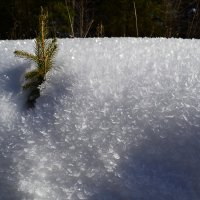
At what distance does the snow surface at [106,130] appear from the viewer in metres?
1.37

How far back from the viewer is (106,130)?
1.48 metres

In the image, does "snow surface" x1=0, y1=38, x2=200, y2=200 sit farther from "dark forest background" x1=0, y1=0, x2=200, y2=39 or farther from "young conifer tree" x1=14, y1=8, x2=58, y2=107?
"dark forest background" x1=0, y1=0, x2=200, y2=39

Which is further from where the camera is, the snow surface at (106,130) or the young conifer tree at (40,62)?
the young conifer tree at (40,62)

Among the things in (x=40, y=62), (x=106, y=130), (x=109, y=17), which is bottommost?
(x=106, y=130)

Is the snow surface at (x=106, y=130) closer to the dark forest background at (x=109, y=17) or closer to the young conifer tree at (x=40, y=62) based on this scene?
the young conifer tree at (x=40, y=62)

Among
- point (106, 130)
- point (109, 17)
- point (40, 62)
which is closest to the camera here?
point (106, 130)

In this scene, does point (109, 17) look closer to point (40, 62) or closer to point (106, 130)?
point (40, 62)

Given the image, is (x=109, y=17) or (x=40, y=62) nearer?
(x=40, y=62)

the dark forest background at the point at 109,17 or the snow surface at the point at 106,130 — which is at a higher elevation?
the dark forest background at the point at 109,17

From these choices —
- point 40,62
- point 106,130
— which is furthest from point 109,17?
point 106,130

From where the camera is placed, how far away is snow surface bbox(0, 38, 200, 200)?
137 cm

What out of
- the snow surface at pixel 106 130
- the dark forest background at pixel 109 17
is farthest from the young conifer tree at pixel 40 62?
the dark forest background at pixel 109 17

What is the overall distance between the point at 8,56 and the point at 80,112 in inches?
22.2

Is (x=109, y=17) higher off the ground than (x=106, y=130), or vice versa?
(x=109, y=17)
